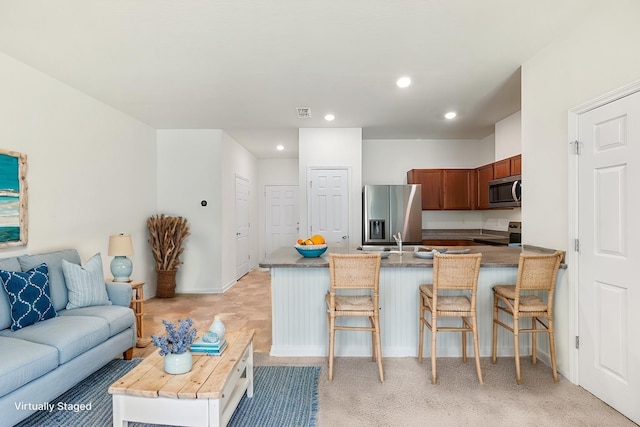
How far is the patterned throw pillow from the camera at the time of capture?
237 centimetres

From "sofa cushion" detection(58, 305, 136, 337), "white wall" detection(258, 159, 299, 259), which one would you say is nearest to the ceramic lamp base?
"sofa cushion" detection(58, 305, 136, 337)

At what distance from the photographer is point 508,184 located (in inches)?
171

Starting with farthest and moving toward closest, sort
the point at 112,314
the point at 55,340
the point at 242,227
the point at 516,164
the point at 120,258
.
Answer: the point at 242,227 < the point at 516,164 < the point at 120,258 < the point at 112,314 < the point at 55,340

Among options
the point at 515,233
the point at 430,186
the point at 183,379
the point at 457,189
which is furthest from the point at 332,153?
the point at 183,379

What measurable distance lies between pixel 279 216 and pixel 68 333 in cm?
572

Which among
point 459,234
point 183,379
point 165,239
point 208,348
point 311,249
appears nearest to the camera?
point 183,379

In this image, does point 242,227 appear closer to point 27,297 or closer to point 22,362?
point 27,297

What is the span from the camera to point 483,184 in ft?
17.6

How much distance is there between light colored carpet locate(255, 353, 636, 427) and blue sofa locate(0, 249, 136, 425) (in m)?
1.27

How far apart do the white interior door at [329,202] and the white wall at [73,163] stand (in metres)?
2.50

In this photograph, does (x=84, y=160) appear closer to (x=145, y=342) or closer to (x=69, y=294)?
(x=69, y=294)

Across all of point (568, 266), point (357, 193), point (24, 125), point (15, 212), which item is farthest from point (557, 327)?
point (24, 125)

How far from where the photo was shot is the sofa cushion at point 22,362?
1.82m

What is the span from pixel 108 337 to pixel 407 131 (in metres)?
4.78
